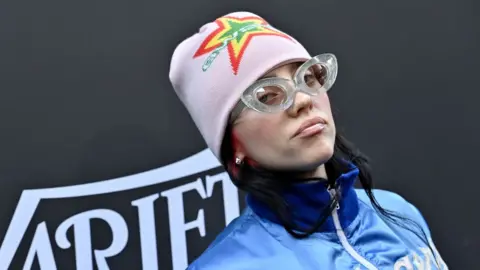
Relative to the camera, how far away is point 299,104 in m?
0.95

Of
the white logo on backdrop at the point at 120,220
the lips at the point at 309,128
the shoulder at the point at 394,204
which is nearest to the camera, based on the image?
the lips at the point at 309,128

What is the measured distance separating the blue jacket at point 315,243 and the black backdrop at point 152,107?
1.19ft

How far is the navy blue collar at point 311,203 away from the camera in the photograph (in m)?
0.97

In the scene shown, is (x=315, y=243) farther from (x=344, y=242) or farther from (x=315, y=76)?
(x=315, y=76)

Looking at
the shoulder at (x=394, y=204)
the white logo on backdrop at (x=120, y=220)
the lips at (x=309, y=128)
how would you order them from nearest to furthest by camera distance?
the lips at (x=309, y=128) < the shoulder at (x=394, y=204) < the white logo on backdrop at (x=120, y=220)

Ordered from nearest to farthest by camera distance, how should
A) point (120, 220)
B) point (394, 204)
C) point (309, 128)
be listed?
point (309, 128), point (394, 204), point (120, 220)

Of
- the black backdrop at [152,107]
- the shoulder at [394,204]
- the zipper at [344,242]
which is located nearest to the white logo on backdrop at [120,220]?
the black backdrop at [152,107]

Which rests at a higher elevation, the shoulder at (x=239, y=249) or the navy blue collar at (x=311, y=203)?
the navy blue collar at (x=311, y=203)

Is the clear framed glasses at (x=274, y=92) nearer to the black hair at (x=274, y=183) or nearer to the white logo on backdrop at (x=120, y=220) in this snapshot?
the black hair at (x=274, y=183)

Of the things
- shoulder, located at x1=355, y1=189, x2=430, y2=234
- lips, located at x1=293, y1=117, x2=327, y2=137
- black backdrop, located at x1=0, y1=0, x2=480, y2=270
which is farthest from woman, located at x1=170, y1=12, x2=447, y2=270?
black backdrop, located at x1=0, y1=0, x2=480, y2=270

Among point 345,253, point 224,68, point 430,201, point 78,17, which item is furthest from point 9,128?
point 430,201

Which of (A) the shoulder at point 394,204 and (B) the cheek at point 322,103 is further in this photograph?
(A) the shoulder at point 394,204

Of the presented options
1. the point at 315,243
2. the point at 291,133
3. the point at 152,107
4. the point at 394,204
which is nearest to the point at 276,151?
the point at 291,133

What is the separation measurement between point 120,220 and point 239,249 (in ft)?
1.36
